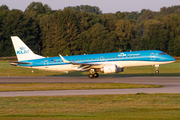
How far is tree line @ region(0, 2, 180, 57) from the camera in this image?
331 feet

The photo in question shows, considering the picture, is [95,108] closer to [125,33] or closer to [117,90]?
[117,90]

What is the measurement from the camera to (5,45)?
107188mm

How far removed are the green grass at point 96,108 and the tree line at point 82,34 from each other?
265 ft

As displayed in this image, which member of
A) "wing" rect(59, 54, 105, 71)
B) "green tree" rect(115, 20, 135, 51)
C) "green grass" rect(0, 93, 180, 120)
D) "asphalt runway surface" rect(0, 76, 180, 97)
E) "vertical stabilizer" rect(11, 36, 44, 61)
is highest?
"green tree" rect(115, 20, 135, 51)

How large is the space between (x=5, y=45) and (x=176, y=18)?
66471 millimetres

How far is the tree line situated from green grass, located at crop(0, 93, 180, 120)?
8081 cm

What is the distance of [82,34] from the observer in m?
106

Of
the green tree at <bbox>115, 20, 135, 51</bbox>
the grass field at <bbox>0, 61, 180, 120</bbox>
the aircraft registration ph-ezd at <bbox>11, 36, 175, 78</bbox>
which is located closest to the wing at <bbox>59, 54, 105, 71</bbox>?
the aircraft registration ph-ezd at <bbox>11, 36, 175, 78</bbox>

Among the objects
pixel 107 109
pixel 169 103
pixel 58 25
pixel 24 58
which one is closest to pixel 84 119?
pixel 107 109

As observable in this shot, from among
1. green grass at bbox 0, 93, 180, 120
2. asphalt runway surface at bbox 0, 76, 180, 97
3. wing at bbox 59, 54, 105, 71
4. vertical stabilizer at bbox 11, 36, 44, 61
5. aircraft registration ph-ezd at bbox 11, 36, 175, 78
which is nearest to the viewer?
green grass at bbox 0, 93, 180, 120

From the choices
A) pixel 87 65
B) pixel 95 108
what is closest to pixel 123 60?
pixel 87 65

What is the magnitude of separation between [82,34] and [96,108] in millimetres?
90589

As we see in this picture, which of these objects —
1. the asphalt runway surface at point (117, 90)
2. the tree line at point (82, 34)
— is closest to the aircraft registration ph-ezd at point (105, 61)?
the asphalt runway surface at point (117, 90)

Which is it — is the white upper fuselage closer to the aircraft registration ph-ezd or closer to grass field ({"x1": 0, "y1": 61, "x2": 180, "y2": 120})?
the aircraft registration ph-ezd
